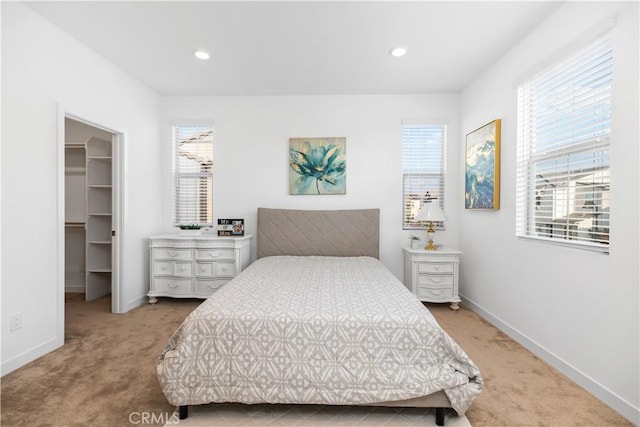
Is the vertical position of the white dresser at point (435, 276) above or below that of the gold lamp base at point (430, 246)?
below

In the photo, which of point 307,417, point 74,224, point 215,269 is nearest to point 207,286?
point 215,269

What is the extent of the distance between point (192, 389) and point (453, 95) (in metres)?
4.08

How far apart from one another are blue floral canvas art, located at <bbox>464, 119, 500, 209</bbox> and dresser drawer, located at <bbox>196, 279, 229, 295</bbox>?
3048 millimetres

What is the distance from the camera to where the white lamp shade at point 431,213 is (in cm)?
337

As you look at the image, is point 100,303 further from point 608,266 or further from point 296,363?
point 608,266

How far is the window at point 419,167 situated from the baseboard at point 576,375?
1.53 meters

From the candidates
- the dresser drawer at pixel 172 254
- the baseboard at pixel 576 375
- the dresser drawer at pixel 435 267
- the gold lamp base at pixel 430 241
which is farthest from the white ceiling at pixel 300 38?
the baseboard at pixel 576 375

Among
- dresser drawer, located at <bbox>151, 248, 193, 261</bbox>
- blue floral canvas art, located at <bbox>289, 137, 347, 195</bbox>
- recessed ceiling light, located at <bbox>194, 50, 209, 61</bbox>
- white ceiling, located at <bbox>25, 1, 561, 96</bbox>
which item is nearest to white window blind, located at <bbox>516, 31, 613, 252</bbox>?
white ceiling, located at <bbox>25, 1, 561, 96</bbox>

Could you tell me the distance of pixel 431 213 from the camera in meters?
3.40

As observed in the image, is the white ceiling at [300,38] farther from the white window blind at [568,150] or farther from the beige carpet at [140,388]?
the beige carpet at [140,388]

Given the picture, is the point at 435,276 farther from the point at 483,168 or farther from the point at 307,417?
the point at 307,417

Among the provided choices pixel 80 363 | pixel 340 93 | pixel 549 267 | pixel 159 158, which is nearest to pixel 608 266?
pixel 549 267

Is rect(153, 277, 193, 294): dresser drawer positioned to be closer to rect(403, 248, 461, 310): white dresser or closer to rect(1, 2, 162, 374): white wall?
rect(1, 2, 162, 374): white wall

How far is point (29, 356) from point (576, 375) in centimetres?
389
